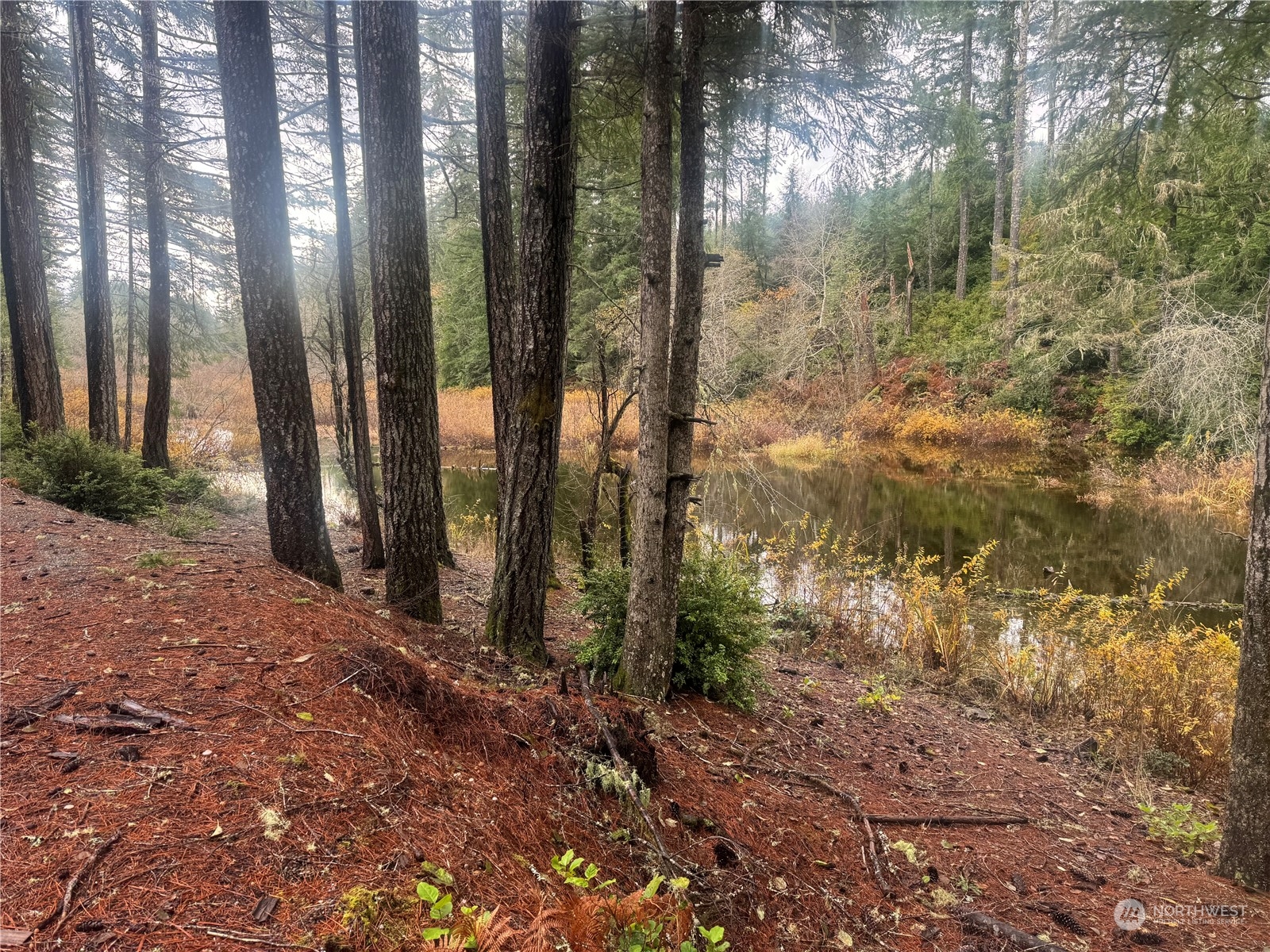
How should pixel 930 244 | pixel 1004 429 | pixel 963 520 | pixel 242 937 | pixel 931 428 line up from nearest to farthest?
pixel 242 937, pixel 963 520, pixel 1004 429, pixel 931 428, pixel 930 244

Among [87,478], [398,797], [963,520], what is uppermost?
[87,478]

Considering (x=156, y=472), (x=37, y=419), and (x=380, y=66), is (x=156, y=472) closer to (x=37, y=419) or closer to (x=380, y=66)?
(x=37, y=419)

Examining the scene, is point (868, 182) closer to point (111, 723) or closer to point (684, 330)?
point (684, 330)

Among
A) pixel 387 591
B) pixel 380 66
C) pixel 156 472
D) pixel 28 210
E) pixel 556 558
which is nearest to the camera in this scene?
pixel 380 66

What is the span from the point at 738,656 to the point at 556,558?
515 cm

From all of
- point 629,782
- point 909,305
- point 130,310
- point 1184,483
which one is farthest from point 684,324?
point 909,305

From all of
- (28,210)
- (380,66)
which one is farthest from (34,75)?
(380,66)

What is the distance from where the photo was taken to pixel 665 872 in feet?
7.51

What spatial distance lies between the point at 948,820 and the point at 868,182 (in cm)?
448

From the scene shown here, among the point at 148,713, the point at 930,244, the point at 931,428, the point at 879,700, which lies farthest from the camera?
the point at 930,244

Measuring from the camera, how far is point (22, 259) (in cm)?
834

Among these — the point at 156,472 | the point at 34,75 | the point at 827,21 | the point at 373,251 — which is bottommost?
the point at 156,472

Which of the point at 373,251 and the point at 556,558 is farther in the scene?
the point at 556,558

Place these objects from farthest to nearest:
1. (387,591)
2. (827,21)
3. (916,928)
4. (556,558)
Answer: (556,558) → (387,591) → (827,21) → (916,928)
